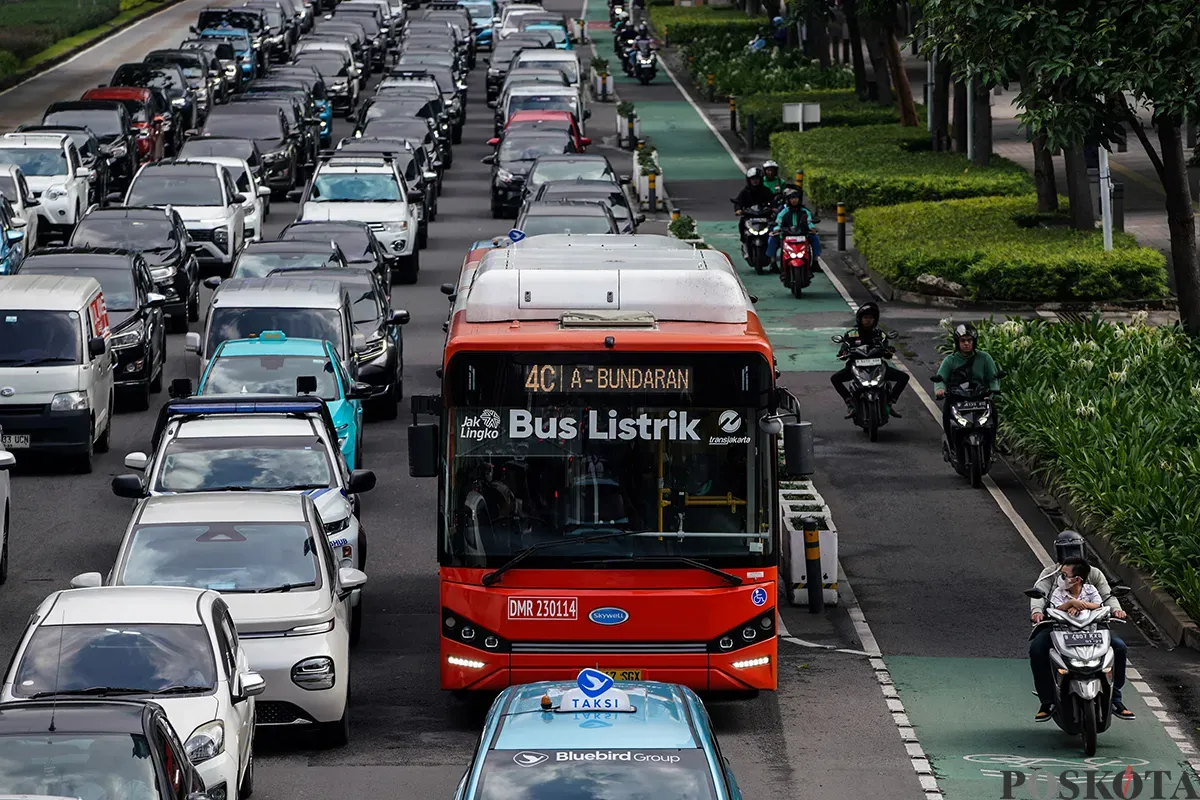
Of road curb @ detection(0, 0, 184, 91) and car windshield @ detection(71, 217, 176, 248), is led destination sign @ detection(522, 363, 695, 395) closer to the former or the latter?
car windshield @ detection(71, 217, 176, 248)

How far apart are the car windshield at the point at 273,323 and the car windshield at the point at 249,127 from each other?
71.0 ft

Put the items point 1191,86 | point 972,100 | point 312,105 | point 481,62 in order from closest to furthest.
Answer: point 1191,86 → point 972,100 → point 312,105 → point 481,62

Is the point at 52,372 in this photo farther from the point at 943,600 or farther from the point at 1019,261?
the point at 1019,261

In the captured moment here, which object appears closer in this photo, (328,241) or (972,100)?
(328,241)

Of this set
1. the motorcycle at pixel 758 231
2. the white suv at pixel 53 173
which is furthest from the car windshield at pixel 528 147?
the white suv at pixel 53 173

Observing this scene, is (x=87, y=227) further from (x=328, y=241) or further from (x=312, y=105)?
(x=312, y=105)

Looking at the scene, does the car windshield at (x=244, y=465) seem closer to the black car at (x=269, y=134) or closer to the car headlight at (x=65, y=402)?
the car headlight at (x=65, y=402)

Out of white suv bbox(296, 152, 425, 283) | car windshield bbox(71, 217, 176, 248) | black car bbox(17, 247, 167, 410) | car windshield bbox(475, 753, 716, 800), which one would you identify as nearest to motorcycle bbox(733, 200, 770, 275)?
white suv bbox(296, 152, 425, 283)

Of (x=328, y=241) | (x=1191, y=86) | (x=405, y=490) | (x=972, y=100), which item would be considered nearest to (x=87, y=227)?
(x=328, y=241)

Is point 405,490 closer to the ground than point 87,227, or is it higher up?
closer to the ground

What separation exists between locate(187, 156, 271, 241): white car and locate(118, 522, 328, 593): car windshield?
22.0 meters

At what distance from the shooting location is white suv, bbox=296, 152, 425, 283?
36.1 m

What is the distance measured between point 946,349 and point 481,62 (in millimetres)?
55989

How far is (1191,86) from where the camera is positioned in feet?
74.5
